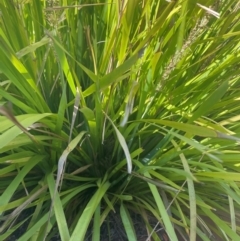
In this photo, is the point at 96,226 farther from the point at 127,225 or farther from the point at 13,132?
the point at 13,132

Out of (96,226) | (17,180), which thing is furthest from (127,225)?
(17,180)

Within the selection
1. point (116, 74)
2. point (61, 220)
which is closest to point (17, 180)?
point (61, 220)

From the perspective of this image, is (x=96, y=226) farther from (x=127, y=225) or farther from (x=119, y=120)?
(x=119, y=120)

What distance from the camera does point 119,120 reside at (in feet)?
2.15

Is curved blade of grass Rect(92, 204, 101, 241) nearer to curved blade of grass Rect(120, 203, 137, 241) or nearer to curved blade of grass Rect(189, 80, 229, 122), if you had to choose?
curved blade of grass Rect(120, 203, 137, 241)

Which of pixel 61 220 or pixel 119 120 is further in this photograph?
pixel 119 120

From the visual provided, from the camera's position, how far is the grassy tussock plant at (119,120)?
1.83 feet

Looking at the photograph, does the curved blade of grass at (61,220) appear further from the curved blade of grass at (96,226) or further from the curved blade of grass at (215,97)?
the curved blade of grass at (215,97)

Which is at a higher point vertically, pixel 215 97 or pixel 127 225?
pixel 215 97

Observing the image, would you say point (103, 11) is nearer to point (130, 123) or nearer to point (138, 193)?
point (130, 123)

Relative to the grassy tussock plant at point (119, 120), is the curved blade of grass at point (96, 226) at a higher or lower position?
lower

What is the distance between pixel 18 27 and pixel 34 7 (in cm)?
6

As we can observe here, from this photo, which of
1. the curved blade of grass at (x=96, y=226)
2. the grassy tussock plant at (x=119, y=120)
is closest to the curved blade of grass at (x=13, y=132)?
the grassy tussock plant at (x=119, y=120)

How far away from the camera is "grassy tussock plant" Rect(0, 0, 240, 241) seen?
56cm
